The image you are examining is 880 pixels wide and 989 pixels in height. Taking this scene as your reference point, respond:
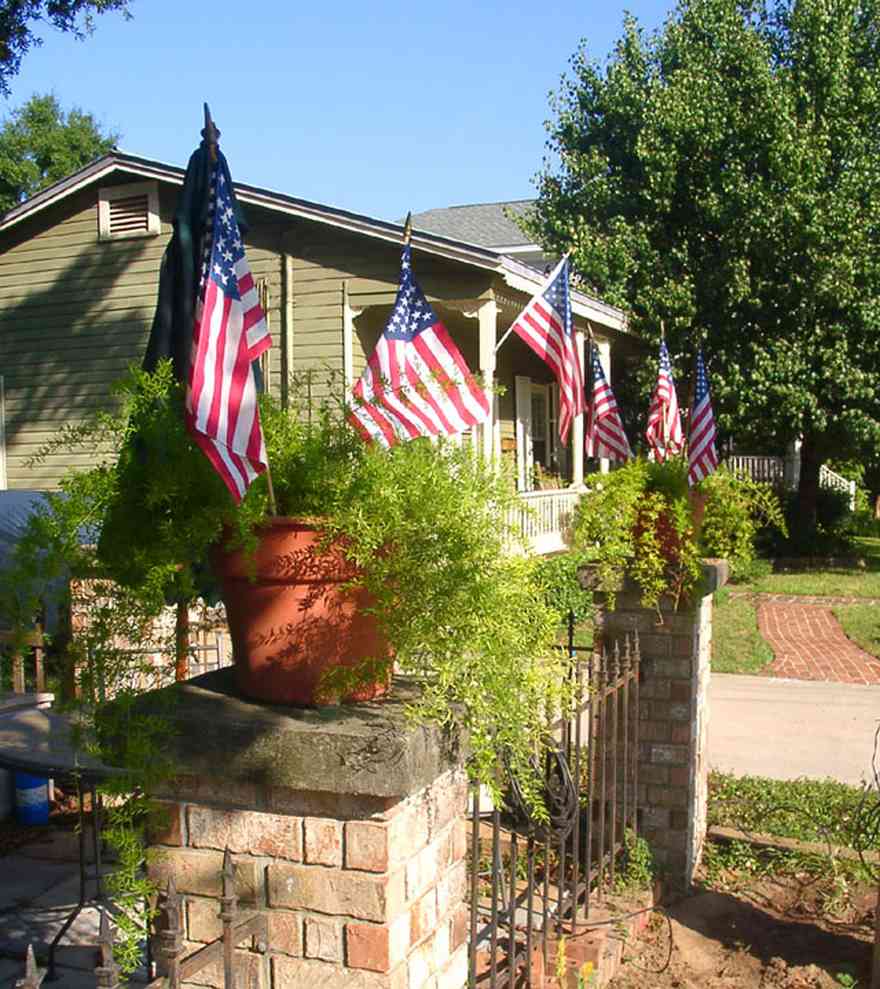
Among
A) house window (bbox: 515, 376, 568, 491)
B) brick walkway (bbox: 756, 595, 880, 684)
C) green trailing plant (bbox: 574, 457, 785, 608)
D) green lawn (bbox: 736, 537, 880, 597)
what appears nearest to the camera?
green trailing plant (bbox: 574, 457, 785, 608)

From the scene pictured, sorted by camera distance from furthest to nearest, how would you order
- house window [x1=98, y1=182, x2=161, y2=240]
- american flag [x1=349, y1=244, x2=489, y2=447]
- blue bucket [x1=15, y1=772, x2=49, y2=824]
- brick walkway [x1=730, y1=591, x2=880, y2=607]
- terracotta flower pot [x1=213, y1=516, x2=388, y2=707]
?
1. brick walkway [x1=730, y1=591, x2=880, y2=607]
2. house window [x1=98, y1=182, x2=161, y2=240]
3. blue bucket [x1=15, y1=772, x2=49, y2=824]
4. american flag [x1=349, y1=244, x2=489, y2=447]
5. terracotta flower pot [x1=213, y1=516, x2=388, y2=707]

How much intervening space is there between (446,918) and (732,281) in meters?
15.8

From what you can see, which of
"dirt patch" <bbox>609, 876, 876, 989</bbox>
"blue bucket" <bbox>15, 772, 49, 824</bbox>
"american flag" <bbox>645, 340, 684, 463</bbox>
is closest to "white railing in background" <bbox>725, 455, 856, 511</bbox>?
"american flag" <bbox>645, 340, 684, 463</bbox>

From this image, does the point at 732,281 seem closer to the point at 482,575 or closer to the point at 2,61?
the point at 2,61

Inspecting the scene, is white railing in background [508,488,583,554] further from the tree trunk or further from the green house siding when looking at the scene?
the tree trunk

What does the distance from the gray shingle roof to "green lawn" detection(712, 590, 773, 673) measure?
15730 millimetres

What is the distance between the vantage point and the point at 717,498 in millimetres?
5297

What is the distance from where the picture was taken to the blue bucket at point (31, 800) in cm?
580

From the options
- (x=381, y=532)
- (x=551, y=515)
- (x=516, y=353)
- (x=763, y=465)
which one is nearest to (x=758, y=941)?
(x=381, y=532)

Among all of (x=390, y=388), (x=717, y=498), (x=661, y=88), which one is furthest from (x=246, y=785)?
(x=661, y=88)

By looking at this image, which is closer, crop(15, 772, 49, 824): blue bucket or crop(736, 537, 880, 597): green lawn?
crop(15, 772, 49, 824): blue bucket

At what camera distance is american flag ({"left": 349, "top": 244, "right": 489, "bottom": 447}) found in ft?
7.89

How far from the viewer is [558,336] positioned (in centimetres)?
710

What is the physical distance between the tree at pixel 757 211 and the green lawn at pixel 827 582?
2.29 metres
